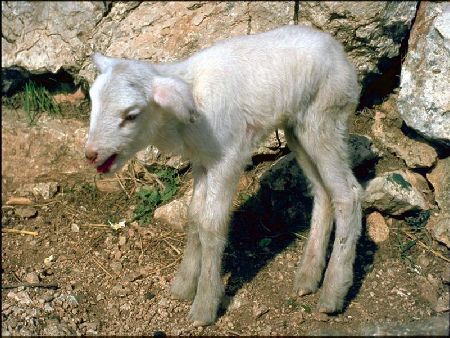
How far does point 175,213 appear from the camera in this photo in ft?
21.1

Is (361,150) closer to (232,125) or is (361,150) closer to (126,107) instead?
(232,125)

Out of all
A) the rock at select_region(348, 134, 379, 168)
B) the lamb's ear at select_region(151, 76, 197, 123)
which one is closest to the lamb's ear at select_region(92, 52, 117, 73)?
the lamb's ear at select_region(151, 76, 197, 123)

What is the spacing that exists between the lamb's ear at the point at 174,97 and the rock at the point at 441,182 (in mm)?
3016

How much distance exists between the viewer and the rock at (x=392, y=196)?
6219 mm

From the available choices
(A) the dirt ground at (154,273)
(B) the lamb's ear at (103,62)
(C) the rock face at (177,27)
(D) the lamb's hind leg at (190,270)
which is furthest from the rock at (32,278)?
(C) the rock face at (177,27)

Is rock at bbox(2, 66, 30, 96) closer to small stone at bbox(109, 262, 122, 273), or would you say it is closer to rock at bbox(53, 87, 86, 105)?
rock at bbox(53, 87, 86, 105)

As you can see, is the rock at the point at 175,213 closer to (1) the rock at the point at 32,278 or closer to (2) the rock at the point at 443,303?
(1) the rock at the point at 32,278

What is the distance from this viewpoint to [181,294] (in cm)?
559

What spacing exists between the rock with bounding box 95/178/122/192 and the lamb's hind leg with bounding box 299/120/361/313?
2383mm

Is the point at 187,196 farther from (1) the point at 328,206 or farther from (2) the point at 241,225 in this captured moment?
(1) the point at 328,206

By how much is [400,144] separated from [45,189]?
3751mm

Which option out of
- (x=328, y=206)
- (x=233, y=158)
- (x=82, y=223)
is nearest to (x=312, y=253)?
(x=328, y=206)

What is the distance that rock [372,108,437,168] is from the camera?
6605 millimetres

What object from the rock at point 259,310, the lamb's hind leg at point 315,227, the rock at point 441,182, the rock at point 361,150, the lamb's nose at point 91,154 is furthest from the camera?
the rock at point 361,150
